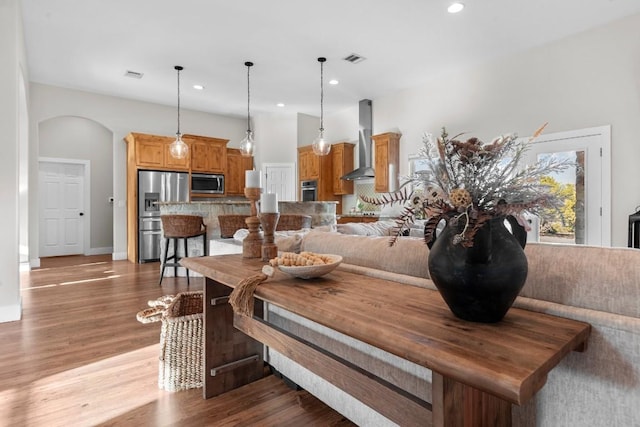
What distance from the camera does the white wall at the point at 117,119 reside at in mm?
6000

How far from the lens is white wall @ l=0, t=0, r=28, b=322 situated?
3.17m

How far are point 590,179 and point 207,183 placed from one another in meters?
6.31

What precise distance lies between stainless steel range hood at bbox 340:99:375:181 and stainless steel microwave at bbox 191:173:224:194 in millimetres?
2753

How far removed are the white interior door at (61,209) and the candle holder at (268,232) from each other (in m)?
7.54

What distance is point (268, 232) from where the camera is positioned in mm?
1877

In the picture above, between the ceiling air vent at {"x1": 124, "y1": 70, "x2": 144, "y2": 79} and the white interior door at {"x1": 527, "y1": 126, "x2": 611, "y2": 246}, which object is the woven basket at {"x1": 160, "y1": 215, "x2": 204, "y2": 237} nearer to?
the ceiling air vent at {"x1": 124, "y1": 70, "x2": 144, "y2": 79}

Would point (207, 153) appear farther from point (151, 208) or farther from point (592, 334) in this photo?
point (592, 334)

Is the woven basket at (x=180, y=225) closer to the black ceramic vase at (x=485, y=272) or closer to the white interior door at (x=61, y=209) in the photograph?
the black ceramic vase at (x=485, y=272)

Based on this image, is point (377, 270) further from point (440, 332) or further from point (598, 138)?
point (598, 138)

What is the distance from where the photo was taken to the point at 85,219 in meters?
7.73

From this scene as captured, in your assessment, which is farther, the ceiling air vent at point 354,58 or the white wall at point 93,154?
the white wall at point 93,154

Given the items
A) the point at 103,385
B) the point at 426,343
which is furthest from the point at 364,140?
the point at 426,343

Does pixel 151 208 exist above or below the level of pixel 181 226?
above

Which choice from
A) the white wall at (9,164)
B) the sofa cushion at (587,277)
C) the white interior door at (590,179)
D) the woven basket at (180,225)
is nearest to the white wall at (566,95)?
the white interior door at (590,179)
